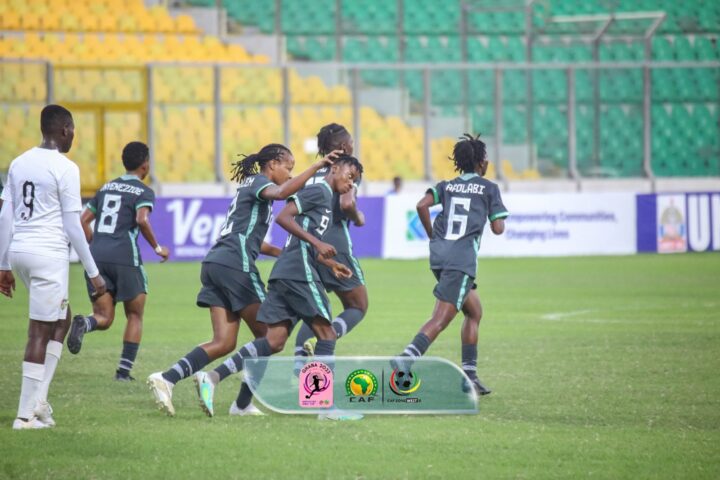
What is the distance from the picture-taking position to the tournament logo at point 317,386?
816 centimetres

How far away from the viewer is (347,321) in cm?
1014

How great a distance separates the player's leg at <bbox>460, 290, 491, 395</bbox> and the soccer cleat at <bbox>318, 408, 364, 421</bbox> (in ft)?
4.98

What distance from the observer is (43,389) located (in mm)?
7844

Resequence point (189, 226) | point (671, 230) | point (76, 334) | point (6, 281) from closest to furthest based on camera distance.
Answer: point (6, 281) < point (76, 334) < point (189, 226) < point (671, 230)

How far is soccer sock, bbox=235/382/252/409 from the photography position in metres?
8.34

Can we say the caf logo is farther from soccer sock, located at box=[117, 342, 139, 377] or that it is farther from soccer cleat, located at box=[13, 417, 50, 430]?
soccer sock, located at box=[117, 342, 139, 377]

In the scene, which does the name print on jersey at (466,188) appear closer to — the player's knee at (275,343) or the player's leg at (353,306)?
the player's leg at (353,306)

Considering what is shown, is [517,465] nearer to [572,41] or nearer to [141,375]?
[141,375]

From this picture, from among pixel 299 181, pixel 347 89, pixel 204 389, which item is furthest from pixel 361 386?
pixel 347 89

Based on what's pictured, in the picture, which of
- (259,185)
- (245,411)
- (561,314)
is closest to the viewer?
(245,411)

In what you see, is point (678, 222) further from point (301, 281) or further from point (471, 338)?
point (301, 281)

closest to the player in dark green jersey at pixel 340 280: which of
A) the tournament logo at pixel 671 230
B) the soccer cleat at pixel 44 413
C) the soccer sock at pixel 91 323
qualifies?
the soccer sock at pixel 91 323

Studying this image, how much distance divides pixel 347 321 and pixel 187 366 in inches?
80.8

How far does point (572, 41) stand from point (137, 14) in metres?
11.3
